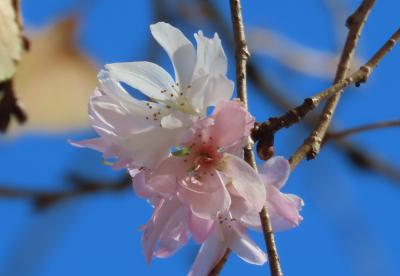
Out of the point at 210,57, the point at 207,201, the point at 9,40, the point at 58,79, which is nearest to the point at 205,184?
the point at 207,201

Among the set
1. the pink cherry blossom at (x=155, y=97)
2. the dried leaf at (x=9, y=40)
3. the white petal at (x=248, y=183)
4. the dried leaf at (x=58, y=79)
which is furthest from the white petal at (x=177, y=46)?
the dried leaf at (x=58, y=79)

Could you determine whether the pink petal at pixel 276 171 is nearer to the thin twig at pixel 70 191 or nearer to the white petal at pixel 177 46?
the white petal at pixel 177 46

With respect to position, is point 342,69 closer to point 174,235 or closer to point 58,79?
point 174,235

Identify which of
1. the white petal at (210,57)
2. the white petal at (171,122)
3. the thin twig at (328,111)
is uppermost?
the thin twig at (328,111)

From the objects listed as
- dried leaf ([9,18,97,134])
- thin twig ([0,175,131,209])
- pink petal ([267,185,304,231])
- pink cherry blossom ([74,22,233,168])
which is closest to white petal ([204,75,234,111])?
pink cherry blossom ([74,22,233,168])

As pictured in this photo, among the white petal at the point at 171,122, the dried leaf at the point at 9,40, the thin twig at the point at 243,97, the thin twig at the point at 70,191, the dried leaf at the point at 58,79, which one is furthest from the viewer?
the dried leaf at the point at 58,79

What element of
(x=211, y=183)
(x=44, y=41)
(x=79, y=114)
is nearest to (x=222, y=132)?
(x=211, y=183)

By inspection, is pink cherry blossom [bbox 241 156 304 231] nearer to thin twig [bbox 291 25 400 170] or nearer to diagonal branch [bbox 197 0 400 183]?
thin twig [bbox 291 25 400 170]

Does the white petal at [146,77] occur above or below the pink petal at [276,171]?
below
